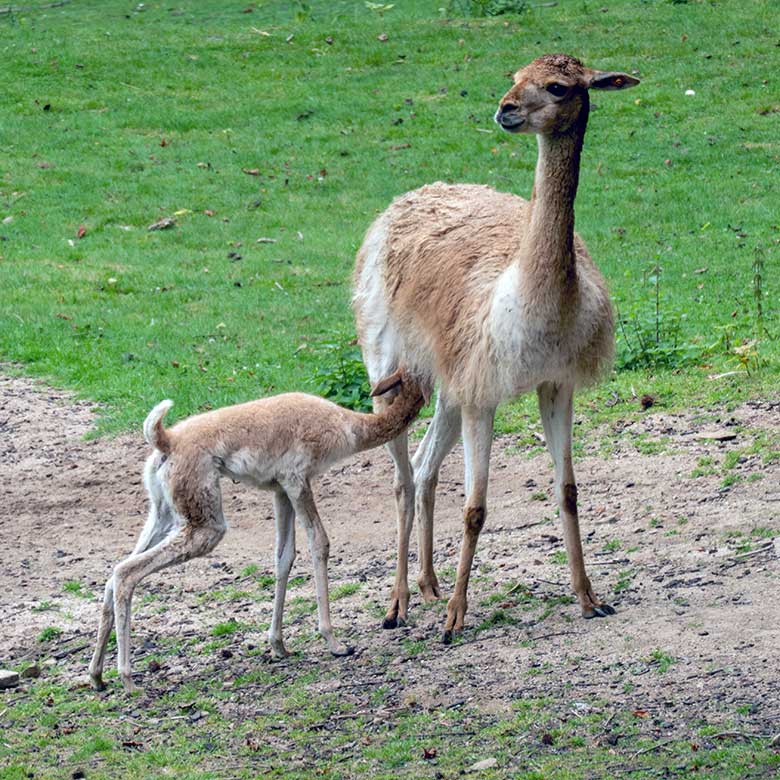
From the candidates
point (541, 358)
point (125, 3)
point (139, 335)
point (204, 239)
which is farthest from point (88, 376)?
point (125, 3)

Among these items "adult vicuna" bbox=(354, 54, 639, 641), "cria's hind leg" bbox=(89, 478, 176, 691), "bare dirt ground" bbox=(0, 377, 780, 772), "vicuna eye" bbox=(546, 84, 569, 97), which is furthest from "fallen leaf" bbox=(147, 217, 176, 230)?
"vicuna eye" bbox=(546, 84, 569, 97)

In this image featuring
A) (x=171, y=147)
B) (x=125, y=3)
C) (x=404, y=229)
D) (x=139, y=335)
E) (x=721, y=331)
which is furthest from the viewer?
(x=125, y=3)

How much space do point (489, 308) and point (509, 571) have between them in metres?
1.55

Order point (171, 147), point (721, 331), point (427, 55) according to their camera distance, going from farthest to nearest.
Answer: point (427, 55)
point (171, 147)
point (721, 331)

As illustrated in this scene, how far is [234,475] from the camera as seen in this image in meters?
6.57

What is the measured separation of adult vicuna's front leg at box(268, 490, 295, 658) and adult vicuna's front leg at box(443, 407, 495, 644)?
753mm

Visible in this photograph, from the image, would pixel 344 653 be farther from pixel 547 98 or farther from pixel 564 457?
pixel 547 98

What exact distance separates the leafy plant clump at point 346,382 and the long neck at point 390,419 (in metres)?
2.93

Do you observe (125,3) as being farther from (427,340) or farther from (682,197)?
(427,340)

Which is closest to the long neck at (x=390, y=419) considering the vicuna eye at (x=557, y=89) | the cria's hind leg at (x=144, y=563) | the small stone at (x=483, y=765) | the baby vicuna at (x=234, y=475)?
the baby vicuna at (x=234, y=475)

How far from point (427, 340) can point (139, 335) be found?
6.25 meters

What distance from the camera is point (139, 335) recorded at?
13.0 m

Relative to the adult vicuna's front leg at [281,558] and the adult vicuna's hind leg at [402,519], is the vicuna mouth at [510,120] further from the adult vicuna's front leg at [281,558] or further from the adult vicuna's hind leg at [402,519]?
the adult vicuna's front leg at [281,558]

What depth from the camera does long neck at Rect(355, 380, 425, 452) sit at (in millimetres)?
6941
